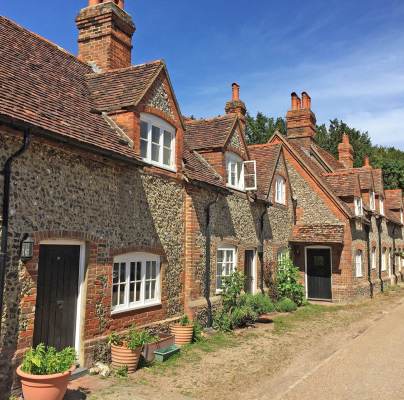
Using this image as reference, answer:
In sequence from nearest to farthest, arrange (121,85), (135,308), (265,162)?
1. (135,308)
2. (121,85)
3. (265,162)

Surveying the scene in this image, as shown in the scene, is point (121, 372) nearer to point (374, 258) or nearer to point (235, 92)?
point (235, 92)

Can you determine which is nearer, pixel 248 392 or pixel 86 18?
pixel 248 392

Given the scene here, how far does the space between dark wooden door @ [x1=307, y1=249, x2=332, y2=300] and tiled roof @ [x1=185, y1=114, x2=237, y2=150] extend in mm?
9641

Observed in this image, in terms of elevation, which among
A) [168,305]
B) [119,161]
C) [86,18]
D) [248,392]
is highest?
[86,18]

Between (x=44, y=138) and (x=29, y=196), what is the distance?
1141 mm

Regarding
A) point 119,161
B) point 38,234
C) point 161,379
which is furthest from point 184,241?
point 38,234

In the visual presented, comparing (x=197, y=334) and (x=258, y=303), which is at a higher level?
(x=258, y=303)

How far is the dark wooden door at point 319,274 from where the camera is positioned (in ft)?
70.2

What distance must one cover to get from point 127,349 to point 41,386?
257cm

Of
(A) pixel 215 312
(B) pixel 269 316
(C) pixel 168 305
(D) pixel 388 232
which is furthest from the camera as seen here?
(D) pixel 388 232

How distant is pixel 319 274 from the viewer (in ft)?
71.1

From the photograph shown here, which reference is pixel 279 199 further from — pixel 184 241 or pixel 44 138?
pixel 44 138

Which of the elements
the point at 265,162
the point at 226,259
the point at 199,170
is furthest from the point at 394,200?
the point at 199,170

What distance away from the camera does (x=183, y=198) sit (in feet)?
40.9
